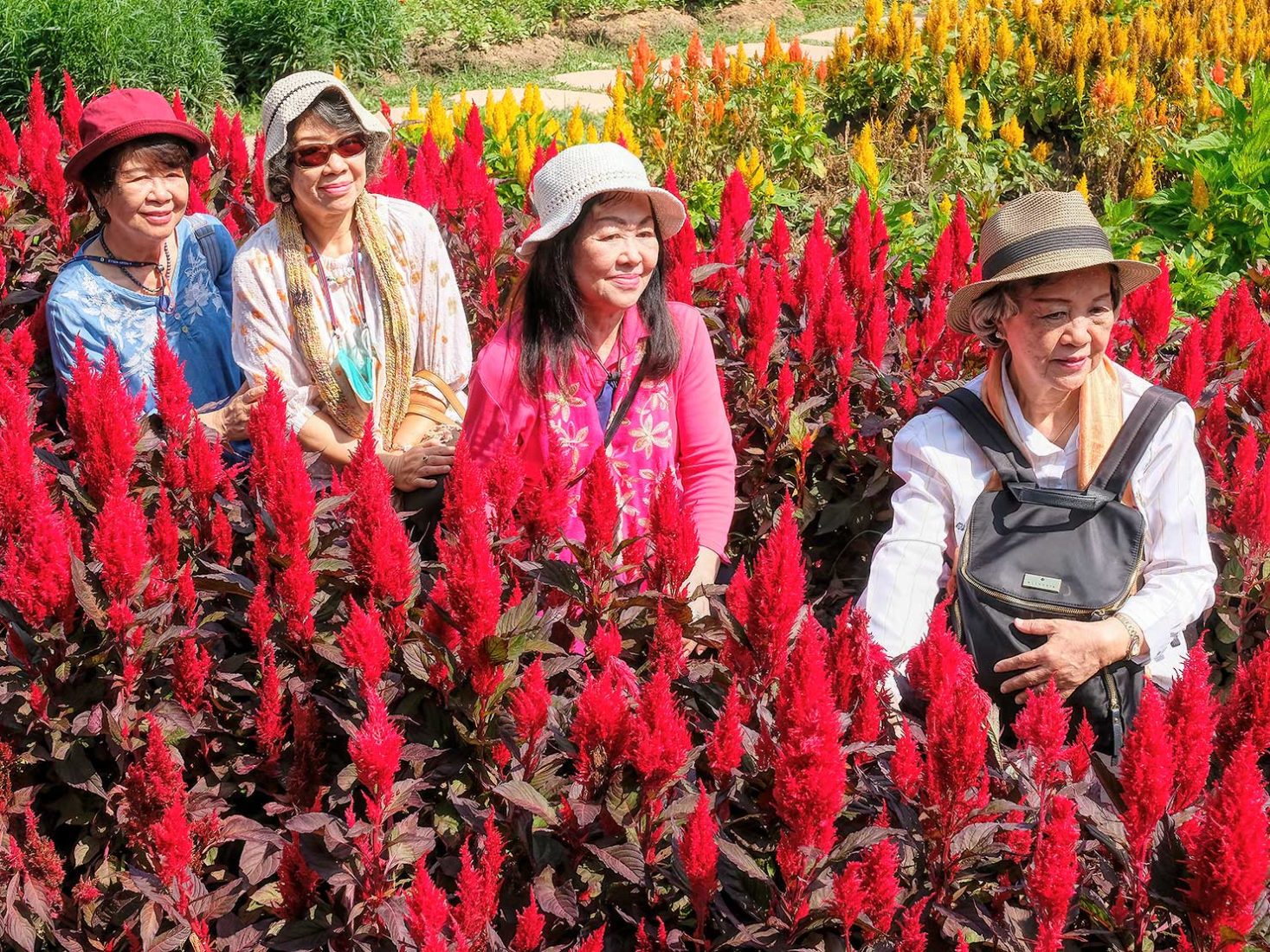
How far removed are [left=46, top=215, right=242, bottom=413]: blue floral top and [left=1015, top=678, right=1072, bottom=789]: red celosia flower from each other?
2.59 meters

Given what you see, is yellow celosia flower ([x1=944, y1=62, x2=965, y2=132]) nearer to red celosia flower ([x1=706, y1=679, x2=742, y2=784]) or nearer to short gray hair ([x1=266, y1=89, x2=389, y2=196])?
short gray hair ([x1=266, y1=89, x2=389, y2=196])

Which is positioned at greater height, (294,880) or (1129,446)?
(1129,446)

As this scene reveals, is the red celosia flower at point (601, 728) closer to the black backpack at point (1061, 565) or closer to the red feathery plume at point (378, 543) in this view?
the red feathery plume at point (378, 543)

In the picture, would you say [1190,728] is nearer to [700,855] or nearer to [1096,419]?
[700,855]

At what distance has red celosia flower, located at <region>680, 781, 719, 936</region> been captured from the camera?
68.6 inches

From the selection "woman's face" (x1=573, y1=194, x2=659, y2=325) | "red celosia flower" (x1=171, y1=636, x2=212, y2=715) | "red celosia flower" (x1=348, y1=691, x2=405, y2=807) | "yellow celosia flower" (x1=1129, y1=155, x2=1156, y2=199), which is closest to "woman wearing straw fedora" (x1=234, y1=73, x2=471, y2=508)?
"woman's face" (x1=573, y1=194, x2=659, y2=325)

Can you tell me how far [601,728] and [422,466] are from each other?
1687 mm

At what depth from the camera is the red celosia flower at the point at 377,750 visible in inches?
72.9

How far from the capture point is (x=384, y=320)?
154 inches

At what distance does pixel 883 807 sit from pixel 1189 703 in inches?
17.3

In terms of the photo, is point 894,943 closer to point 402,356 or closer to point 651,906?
point 651,906

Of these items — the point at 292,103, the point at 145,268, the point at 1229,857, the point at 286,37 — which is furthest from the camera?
the point at 286,37

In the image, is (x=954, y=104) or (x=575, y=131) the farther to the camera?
(x=954, y=104)

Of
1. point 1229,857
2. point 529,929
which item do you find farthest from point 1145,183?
point 529,929
